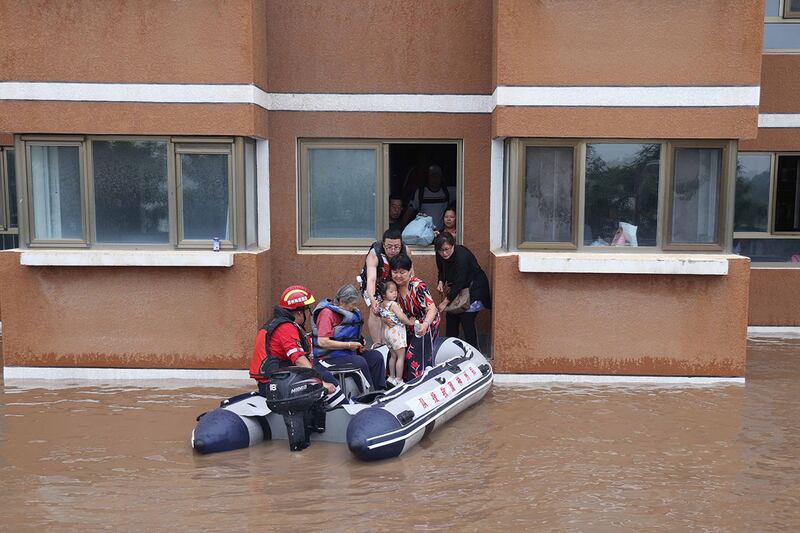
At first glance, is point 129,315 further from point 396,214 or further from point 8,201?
point 8,201

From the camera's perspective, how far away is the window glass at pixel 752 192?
11.6 metres

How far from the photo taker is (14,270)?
8891 millimetres

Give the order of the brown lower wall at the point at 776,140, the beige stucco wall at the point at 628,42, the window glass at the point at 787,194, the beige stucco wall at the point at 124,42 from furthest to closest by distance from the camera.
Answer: the window glass at the point at 787,194
the brown lower wall at the point at 776,140
the beige stucco wall at the point at 124,42
the beige stucco wall at the point at 628,42

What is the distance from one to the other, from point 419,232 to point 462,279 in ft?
3.40

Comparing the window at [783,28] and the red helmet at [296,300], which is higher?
the window at [783,28]

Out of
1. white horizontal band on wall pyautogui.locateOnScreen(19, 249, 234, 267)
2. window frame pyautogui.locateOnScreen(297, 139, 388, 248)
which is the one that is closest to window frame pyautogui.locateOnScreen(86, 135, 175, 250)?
white horizontal band on wall pyautogui.locateOnScreen(19, 249, 234, 267)

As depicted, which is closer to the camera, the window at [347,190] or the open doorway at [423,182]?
the window at [347,190]

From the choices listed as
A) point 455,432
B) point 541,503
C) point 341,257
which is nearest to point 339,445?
point 455,432

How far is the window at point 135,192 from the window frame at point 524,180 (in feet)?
10.4

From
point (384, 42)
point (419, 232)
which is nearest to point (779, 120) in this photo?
point (419, 232)

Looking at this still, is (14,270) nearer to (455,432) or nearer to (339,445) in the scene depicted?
(339,445)

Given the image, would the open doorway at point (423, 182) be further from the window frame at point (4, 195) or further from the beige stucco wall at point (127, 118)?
the window frame at point (4, 195)

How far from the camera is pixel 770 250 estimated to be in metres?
11.8

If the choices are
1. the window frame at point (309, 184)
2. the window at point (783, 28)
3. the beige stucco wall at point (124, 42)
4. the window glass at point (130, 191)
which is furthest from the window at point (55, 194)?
the window at point (783, 28)
